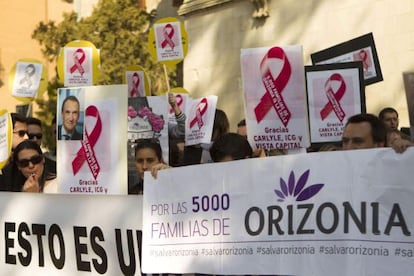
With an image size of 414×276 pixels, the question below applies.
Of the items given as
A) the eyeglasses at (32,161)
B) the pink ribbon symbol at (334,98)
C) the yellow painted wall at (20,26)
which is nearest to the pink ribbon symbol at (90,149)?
the eyeglasses at (32,161)

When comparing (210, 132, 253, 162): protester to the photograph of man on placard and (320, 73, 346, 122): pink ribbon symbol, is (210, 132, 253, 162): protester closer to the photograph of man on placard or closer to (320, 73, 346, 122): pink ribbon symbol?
(320, 73, 346, 122): pink ribbon symbol

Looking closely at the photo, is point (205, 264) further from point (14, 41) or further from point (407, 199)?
point (14, 41)

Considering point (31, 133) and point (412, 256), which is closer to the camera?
point (412, 256)

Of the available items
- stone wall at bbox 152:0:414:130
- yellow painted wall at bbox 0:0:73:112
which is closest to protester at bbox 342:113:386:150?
stone wall at bbox 152:0:414:130

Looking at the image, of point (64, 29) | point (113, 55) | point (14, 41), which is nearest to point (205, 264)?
point (113, 55)

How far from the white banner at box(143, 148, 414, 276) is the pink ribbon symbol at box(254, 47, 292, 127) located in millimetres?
966

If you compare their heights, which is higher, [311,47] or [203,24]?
[203,24]

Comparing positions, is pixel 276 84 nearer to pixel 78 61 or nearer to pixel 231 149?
pixel 231 149

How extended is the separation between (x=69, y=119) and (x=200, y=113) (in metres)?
1.47

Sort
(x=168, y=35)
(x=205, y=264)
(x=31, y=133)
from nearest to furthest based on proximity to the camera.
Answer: (x=205, y=264) → (x=31, y=133) → (x=168, y=35)

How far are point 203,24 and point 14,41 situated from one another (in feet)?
33.6

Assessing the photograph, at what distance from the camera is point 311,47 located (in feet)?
41.7

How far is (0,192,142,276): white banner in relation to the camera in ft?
15.1

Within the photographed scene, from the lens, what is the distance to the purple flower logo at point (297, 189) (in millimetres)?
3679
